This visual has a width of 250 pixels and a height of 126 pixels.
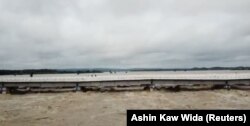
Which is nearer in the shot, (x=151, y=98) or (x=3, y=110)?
(x=3, y=110)

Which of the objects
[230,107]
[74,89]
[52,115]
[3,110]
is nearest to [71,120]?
[52,115]

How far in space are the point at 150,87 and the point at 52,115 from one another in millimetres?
12582

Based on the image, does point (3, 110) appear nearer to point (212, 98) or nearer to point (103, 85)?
point (103, 85)

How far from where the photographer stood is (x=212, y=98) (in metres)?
21.0

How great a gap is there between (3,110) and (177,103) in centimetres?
997

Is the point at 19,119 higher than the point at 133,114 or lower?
lower

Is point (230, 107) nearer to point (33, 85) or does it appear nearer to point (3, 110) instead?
point (3, 110)

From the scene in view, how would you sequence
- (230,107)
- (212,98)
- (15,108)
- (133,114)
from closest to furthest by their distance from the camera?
(133,114), (230,107), (15,108), (212,98)

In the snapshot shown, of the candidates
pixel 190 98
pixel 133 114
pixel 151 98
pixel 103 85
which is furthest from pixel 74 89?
pixel 133 114

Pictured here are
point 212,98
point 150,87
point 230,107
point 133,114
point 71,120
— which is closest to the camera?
point 133,114

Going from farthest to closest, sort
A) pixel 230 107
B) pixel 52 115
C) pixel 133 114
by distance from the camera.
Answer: pixel 230 107 → pixel 52 115 → pixel 133 114

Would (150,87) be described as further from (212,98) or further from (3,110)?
(3,110)

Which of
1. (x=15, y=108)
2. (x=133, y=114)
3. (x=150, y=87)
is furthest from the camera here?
(x=150, y=87)

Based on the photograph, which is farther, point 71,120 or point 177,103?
point 177,103
